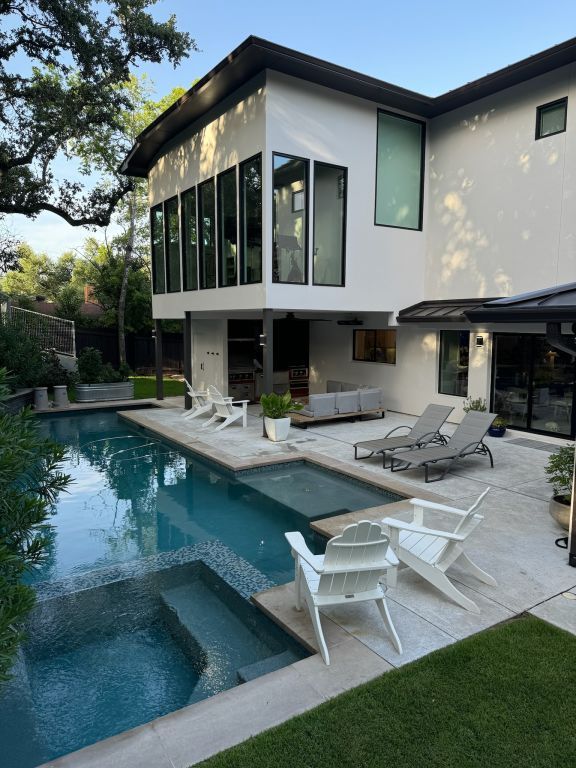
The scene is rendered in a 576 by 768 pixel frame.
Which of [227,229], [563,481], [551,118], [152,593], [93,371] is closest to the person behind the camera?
[152,593]

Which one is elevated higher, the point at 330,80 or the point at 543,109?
the point at 330,80

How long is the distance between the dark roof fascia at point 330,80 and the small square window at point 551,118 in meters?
0.70

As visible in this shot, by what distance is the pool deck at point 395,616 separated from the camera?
3102 mm

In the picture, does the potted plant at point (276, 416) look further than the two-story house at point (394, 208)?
Yes

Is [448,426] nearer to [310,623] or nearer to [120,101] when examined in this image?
[310,623]

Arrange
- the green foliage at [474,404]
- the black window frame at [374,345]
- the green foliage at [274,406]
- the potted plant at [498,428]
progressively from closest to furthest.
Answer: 1. the green foliage at [274,406]
2. the potted plant at [498,428]
3. the green foliage at [474,404]
4. the black window frame at [374,345]

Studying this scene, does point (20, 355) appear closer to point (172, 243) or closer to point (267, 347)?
point (172, 243)

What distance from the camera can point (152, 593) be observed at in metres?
5.45

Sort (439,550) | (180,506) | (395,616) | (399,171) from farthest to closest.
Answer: (399,171) < (180,506) < (439,550) < (395,616)

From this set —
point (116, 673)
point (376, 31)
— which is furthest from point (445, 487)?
point (376, 31)

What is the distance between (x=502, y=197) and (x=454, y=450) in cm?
673

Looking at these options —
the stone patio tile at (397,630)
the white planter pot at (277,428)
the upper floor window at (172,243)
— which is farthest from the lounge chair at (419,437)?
the upper floor window at (172,243)

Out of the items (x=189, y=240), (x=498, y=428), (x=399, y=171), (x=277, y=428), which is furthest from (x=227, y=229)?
(x=498, y=428)

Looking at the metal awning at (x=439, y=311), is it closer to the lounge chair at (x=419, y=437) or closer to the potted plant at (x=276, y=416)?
the lounge chair at (x=419, y=437)
